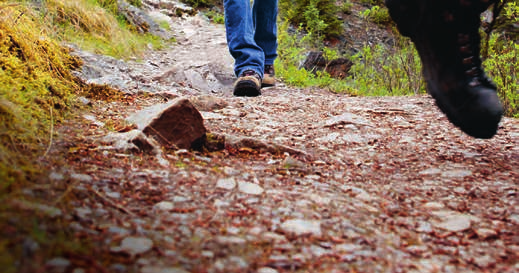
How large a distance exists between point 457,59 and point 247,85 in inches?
66.3

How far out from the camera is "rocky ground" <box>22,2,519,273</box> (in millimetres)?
900

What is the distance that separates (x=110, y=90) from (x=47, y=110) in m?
0.80

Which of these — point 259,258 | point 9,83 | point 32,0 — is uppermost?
point 32,0

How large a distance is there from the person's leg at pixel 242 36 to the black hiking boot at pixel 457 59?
1633mm

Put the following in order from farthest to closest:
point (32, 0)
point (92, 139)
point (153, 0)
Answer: point (153, 0) < point (32, 0) < point (92, 139)

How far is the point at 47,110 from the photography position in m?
1.72

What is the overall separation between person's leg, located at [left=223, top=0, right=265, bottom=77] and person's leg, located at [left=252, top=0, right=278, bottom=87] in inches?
15.9

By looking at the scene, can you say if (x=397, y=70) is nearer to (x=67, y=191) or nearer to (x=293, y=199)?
(x=293, y=199)

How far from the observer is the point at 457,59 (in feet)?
5.16

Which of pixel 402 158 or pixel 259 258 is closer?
pixel 259 258

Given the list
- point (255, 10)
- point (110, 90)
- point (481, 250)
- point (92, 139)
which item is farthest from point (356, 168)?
point (255, 10)

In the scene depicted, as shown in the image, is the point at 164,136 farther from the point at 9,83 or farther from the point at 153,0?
the point at 153,0

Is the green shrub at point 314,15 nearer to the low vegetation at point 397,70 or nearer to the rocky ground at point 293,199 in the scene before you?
the low vegetation at point 397,70

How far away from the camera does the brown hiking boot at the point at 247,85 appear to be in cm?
305
